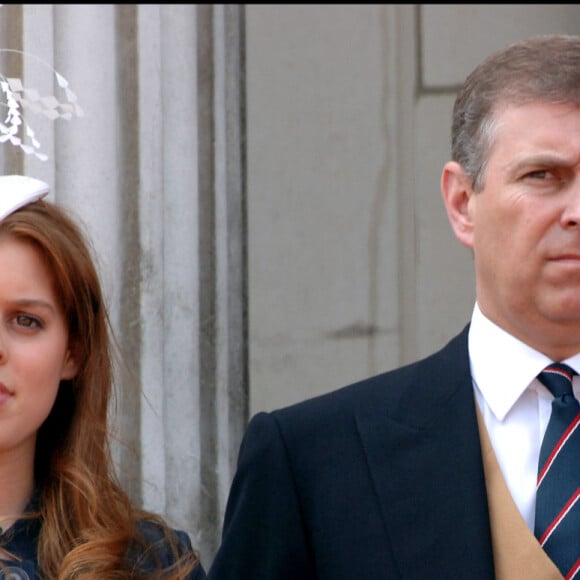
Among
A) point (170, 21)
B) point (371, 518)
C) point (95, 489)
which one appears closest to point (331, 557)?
point (371, 518)

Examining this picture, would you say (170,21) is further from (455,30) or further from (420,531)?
(420,531)

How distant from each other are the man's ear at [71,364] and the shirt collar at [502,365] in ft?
2.36

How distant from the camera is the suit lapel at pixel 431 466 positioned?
2.84 m

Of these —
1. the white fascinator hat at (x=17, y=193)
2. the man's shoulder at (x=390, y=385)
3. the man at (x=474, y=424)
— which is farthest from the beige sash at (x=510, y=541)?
the white fascinator hat at (x=17, y=193)

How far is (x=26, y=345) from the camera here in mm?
2877

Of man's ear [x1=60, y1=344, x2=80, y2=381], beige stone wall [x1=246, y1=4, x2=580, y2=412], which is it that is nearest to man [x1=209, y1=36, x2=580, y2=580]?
man's ear [x1=60, y1=344, x2=80, y2=381]

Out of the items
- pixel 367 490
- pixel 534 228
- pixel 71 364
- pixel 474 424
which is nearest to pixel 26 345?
pixel 71 364

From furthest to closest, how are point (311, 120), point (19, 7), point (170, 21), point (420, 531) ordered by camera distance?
1. point (311, 120)
2. point (170, 21)
3. point (19, 7)
4. point (420, 531)

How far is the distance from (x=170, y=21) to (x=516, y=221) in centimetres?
161

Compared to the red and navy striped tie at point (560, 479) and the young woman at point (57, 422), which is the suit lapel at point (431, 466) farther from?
the young woman at point (57, 422)

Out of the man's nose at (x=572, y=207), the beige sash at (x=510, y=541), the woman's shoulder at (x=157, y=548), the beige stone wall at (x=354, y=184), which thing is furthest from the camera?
the beige stone wall at (x=354, y=184)

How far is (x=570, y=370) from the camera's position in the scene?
294 centimetres

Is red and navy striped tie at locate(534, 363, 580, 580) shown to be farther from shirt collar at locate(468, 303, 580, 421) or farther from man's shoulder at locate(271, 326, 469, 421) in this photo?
man's shoulder at locate(271, 326, 469, 421)

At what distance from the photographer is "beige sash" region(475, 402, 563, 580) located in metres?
2.76
